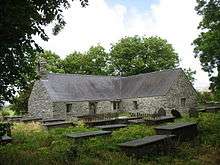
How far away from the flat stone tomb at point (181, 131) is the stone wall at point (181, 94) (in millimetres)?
22259

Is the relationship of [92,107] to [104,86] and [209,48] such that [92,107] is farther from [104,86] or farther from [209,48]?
[209,48]

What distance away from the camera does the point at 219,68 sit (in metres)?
27.0

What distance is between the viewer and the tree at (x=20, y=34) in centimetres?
697

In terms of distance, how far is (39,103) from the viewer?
4128 cm

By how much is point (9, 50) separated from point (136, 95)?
36060mm

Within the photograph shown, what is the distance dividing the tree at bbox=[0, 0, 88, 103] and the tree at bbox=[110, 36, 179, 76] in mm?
54505

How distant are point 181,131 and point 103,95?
89.1 ft

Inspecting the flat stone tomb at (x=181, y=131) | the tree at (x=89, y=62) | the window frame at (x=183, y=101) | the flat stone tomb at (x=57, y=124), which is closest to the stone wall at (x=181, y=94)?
the window frame at (x=183, y=101)

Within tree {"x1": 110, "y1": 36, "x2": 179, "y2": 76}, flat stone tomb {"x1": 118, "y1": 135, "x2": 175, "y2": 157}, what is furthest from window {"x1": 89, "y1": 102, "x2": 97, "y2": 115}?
flat stone tomb {"x1": 118, "y1": 135, "x2": 175, "y2": 157}

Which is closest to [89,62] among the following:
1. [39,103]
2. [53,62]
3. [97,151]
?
[53,62]

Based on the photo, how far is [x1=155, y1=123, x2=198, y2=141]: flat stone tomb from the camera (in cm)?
1703

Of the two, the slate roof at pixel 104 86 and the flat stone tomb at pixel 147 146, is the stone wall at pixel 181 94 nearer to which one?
the slate roof at pixel 104 86

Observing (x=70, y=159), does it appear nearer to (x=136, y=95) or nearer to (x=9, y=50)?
(x=9, y=50)

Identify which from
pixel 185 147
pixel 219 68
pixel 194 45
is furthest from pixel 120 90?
pixel 185 147
